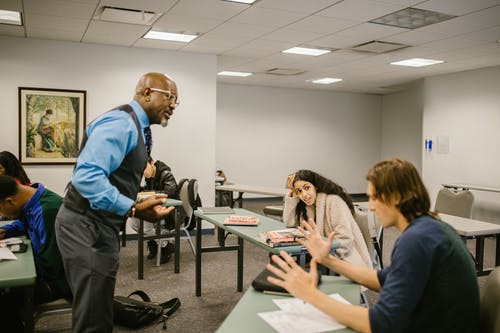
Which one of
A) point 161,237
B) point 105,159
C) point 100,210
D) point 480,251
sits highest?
point 105,159

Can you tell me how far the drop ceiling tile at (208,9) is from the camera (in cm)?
418

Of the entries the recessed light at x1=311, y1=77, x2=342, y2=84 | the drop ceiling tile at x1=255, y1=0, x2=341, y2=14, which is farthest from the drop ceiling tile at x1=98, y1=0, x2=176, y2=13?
the recessed light at x1=311, y1=77, x2=342, y2=84

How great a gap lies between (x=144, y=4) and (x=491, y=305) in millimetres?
3933

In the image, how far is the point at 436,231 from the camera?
49.8 inches

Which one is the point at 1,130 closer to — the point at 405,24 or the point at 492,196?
the point at 405,24

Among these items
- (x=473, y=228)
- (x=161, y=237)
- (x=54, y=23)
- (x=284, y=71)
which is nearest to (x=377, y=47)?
(x=284, y=71)

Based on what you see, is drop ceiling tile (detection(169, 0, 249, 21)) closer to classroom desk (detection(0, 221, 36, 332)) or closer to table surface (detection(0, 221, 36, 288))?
table surface (detection(0, 221, 36, 288))

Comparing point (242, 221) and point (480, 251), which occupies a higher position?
point (242, 221)

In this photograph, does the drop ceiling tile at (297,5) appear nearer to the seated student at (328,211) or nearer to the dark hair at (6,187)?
the seated student at (328,211)

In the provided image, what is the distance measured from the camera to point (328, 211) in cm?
305

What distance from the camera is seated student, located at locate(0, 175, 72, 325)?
2359mm

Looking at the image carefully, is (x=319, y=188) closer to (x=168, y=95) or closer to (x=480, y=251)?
(x=168, y=95)

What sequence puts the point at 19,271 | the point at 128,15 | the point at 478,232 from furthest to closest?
the point at 128,15
the point at 478,232
the point at 19,271

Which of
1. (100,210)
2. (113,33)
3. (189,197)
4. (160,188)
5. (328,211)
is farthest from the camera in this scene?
(113,33)
